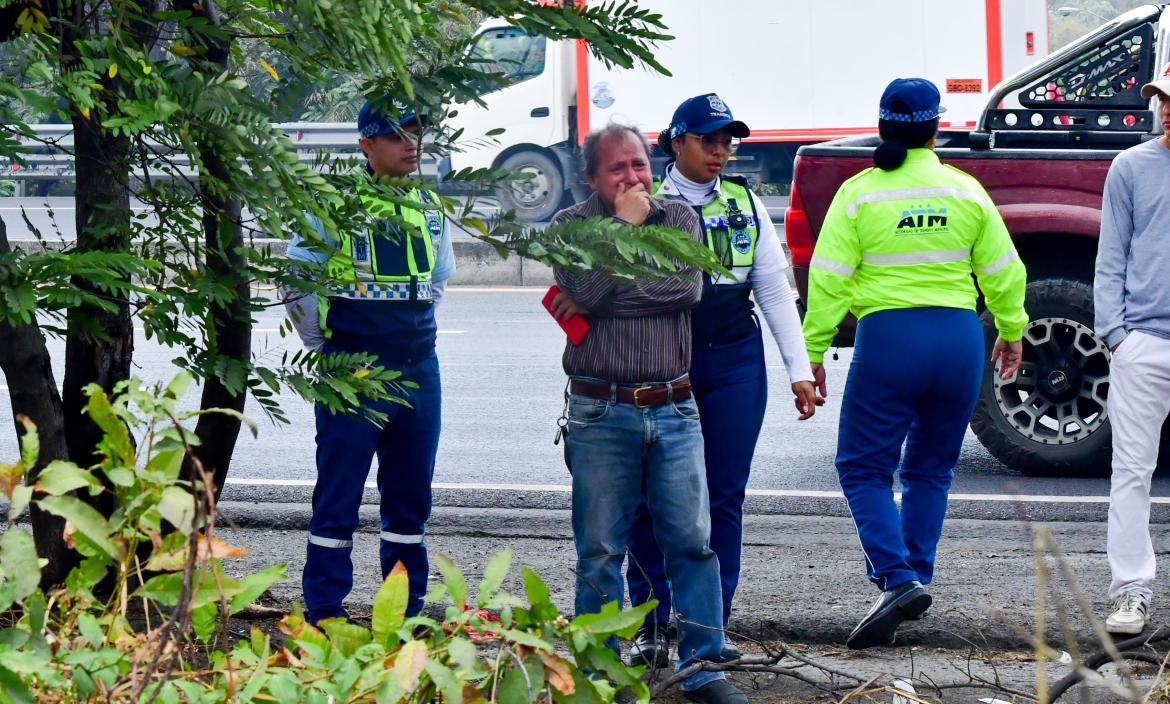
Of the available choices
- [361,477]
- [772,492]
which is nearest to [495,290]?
[772,492]

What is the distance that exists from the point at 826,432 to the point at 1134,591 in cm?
408

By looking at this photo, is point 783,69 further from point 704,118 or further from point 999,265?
point 704,118

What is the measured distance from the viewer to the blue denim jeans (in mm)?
4162

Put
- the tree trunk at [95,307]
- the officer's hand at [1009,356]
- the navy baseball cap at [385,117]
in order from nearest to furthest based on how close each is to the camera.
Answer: the navy baseball cap at [385,117]
the tree trunk at [95,307]
the officer's hand at [1009,356]

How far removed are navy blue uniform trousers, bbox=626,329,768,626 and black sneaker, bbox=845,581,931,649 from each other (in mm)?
411

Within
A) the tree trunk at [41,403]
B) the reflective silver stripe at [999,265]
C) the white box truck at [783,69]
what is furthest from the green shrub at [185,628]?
the white box truck at [783,69]

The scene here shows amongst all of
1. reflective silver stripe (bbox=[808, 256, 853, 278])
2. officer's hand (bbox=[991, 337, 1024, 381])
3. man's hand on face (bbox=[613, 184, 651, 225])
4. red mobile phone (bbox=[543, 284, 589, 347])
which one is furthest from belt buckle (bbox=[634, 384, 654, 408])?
officer's hand (bbox=[991, 337, 1024, 381])

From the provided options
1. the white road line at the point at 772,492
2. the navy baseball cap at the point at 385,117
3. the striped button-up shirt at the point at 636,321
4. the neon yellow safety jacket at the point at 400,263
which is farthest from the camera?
the white road line at the point at 772,492

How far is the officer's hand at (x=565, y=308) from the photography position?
415 cm

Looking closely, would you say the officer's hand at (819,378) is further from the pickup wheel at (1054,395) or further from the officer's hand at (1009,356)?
the pickup wheel at (1054,395)

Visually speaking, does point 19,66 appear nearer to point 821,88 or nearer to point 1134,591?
point 1134,591

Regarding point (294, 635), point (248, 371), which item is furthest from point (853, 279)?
point (294, 635)

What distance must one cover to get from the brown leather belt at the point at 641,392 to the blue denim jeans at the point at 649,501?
0.05 ft

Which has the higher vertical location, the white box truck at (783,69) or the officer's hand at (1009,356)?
the white box truck at (783,69)
